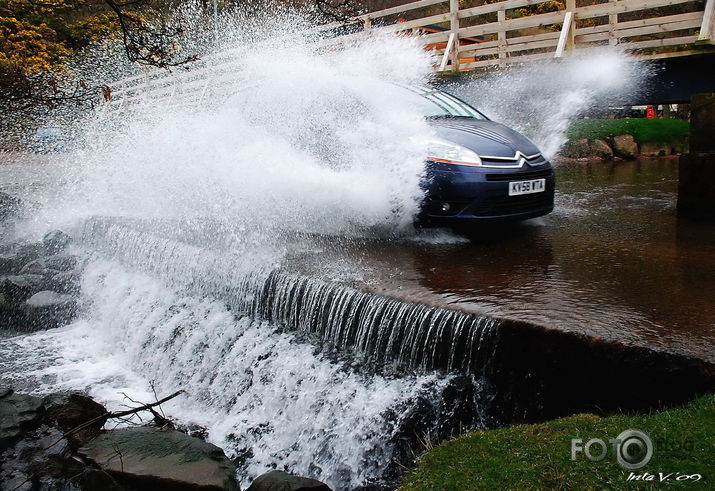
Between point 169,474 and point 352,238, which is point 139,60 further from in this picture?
point 169,474

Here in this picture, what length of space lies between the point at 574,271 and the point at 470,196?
1342 mm

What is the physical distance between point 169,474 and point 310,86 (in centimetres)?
478

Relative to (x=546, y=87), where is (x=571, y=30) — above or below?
above

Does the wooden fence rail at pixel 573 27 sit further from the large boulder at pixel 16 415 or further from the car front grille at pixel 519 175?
the large boulder at pixel 16 415

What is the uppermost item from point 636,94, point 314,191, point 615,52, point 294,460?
point 615,52

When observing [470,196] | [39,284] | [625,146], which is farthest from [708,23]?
[39,284]

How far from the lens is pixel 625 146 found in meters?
16.4

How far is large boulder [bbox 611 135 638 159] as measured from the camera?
16.3 meters

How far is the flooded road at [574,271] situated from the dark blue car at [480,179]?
0.29 metres

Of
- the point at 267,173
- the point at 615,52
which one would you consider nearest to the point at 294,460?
the point at 267,173

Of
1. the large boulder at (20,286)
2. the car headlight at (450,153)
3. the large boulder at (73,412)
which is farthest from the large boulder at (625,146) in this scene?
the large boulder at (73,412)

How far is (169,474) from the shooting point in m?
3.58

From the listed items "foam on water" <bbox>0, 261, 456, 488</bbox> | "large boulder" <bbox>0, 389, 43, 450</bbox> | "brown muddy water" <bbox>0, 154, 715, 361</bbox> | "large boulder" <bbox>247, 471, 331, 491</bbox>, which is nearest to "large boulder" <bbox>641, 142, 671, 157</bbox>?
"brown muddy water" <bbox>0, 154, 715, 361</bbox>

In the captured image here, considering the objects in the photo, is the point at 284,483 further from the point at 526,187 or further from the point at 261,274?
the point at 526,187
